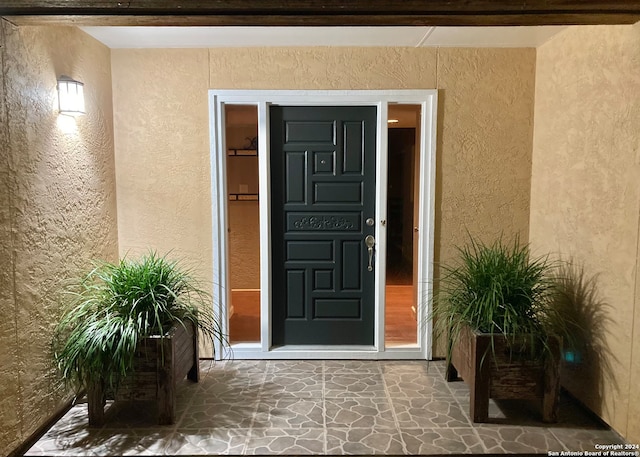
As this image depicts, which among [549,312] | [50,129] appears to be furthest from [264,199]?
[549,312]

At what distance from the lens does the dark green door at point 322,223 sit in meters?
3.28

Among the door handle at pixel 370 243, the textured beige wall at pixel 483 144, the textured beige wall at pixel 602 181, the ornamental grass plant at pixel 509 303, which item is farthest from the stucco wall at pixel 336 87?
the ornamental grass plant at pixel 509 303

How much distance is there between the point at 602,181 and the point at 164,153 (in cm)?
284

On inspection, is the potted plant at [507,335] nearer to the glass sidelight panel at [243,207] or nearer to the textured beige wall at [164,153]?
the textured beige wall at [164,153]

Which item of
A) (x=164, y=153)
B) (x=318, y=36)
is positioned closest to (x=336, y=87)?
(x=318, y=36)

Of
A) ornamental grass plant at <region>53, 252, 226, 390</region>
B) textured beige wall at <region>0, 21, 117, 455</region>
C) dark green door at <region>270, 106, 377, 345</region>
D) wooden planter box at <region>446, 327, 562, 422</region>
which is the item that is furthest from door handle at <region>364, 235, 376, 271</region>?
textured beige wall at <region>0, 21, 117, 455</region>

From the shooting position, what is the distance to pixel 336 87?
10.4 ft

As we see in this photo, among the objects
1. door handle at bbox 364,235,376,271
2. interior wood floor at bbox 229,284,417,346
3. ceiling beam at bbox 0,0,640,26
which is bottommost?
interior wood floor at bbox 229,284,417,346

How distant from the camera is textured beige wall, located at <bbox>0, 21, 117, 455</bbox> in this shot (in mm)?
2104

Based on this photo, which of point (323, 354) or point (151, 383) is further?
point (323, 354)

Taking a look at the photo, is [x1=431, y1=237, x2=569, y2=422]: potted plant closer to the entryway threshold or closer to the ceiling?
the entryway threshold

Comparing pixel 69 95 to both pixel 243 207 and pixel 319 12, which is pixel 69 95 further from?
pixel 243 207

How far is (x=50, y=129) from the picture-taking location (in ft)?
7.95

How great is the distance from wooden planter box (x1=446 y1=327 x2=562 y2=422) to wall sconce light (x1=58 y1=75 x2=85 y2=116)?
2625 millimetres
